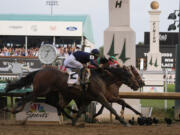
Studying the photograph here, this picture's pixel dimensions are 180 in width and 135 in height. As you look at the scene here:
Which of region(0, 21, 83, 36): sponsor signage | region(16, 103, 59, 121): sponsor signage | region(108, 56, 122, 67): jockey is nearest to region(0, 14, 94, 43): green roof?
region(0, 21, 83, 36): sponsor signage

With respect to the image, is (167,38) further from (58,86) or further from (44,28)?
(58,86)

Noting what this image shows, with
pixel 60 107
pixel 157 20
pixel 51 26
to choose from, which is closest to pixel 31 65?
pixel 60 107

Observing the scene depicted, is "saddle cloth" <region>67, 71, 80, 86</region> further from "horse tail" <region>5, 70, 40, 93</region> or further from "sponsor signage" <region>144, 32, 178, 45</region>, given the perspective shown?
"sponsor signage" <region>144, 32, 178, 45</region>

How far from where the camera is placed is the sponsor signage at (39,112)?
10.7 metres

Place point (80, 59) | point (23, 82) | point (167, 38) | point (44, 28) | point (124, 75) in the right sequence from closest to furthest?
1. point (80, 59)
2. point (23, 82)
3. point (124, 75)
4. point (44, 28)
5. point (167, 38)

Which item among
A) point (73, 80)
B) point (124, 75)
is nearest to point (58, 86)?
point (73, 80)

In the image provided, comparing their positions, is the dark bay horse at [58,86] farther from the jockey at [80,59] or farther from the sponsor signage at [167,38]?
the sponsor signage at [167,38]

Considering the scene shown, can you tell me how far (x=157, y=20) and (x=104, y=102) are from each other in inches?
1085

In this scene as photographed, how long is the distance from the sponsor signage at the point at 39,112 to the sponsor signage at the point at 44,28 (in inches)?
815

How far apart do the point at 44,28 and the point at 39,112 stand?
69.6 feet

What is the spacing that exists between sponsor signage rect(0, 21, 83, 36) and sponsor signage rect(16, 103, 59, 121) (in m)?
20.7

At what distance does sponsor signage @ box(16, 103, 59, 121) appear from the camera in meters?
10.7

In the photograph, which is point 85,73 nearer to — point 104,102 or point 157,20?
point 104,102

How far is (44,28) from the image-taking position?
103 ft
